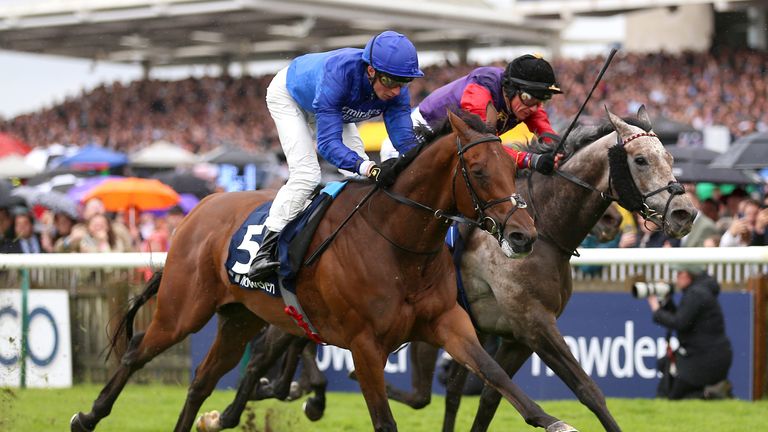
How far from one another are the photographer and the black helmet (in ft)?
9.17

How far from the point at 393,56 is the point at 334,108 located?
355mm

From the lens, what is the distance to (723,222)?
31.4 ft

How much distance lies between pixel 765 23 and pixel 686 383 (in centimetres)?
2337

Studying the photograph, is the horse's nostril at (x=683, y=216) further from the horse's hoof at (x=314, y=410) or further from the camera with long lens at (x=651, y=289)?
the horse's hoof at (x=314, y=410)

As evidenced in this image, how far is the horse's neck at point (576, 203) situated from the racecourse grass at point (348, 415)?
1.57 meters

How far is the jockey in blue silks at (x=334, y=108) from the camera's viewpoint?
4773 millimetres

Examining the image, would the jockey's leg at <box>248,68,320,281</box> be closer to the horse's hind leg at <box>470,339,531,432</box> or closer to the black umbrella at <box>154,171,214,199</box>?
the horse's hind leg at <box>470,339,531,432</box>

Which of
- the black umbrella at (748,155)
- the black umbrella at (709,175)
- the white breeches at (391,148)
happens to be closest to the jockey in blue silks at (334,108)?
the white breeches at (391,148)

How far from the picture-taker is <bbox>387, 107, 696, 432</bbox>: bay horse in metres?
5.14

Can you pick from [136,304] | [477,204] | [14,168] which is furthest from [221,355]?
[14,168]

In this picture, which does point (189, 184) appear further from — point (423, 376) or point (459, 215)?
point (459, 215)

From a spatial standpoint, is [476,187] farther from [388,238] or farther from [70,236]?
[70,236]

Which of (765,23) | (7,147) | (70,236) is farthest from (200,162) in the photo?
(765,23)

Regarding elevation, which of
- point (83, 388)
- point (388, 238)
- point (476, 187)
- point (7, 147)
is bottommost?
point (7, 147)
